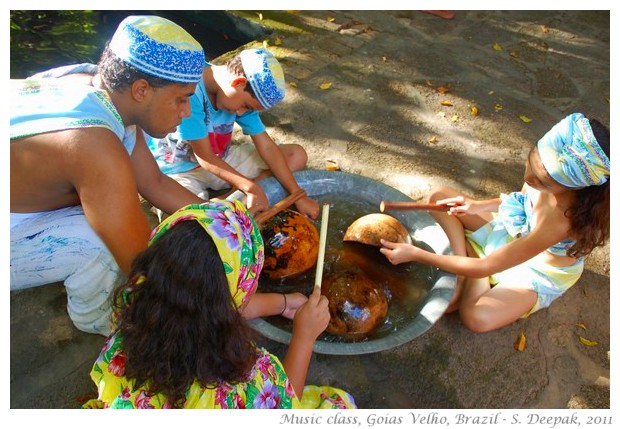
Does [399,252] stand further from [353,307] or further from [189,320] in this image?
[189,320]

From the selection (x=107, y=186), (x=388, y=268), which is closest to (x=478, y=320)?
(x=388, y=268)

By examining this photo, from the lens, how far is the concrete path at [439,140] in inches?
85.1

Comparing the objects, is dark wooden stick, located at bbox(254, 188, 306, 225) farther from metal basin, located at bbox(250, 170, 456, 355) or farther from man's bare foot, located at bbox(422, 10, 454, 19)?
man's bare foot, located at bbox(422, 10, 454, 19)

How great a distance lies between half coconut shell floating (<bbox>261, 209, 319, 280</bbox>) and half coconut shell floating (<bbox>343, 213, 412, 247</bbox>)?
197 millimetres

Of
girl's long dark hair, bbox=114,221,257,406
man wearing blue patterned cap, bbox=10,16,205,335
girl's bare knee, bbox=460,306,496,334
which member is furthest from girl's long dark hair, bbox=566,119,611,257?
man wearing blue patterned cap, bbox=10,16,205,335

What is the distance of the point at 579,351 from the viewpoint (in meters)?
2.38

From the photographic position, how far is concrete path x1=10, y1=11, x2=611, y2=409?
2.16 m

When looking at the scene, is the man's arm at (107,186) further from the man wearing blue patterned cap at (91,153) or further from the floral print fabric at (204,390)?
the floral print fabric at (204,390)

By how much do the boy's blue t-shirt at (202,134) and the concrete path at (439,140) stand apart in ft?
2.14

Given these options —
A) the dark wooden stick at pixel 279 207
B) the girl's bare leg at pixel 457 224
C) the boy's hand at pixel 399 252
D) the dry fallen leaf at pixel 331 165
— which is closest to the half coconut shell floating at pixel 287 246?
the dark wooden stick at pixel 279 207

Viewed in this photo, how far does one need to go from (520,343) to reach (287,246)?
48.7 inches

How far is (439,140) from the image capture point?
3514mm

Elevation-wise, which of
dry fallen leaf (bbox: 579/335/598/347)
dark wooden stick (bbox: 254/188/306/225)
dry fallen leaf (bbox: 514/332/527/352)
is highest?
dark wooden stick (bbox: 254/188/306/225)
